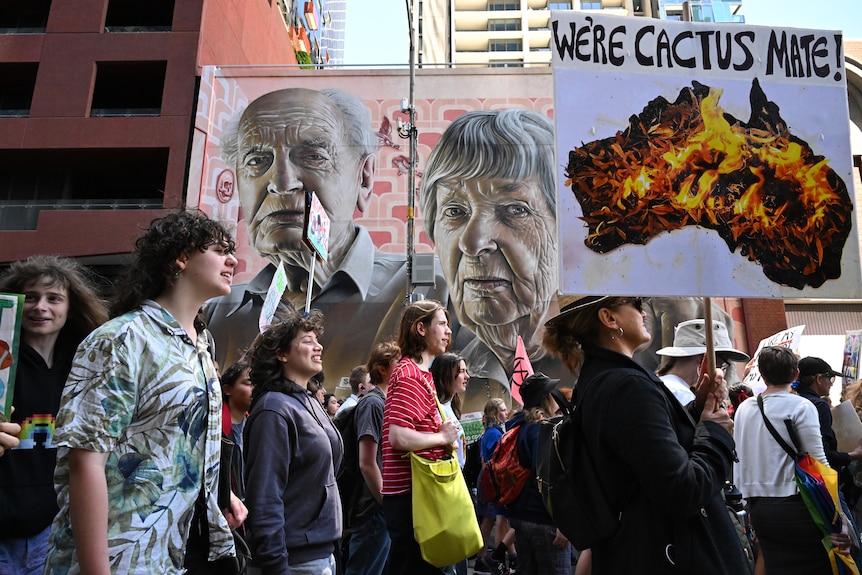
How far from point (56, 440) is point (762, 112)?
3.22 metres

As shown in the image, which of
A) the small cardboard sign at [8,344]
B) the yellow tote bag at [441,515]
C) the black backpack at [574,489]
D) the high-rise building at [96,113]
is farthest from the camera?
the high-rise building at [96,113]

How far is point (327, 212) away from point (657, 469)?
15.7 meters

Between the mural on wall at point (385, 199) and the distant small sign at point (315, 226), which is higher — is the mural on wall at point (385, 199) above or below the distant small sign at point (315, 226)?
above

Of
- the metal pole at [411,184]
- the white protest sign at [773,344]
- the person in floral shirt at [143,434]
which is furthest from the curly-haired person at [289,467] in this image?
the metal pole at [411,184]

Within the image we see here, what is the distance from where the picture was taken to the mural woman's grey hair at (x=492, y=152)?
653 inches

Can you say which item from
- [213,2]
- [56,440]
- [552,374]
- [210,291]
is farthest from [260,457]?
[213,2]

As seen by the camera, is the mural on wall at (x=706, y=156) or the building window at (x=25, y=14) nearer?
the mural on wall at (x=706, y=156)

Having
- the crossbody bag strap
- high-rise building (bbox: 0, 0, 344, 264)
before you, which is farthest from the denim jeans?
high-rise building (bbox: 0, 0, 344, 264)

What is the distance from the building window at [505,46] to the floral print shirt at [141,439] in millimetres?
57069

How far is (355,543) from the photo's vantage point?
4.07 metres

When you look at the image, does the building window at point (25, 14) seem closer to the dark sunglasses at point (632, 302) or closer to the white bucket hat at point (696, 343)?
the white bucket hat at point (696, 343)

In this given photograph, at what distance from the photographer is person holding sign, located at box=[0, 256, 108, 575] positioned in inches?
97.4

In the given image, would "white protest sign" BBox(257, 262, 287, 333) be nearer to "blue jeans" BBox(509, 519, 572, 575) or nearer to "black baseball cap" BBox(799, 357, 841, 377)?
"blue jeans" BBox(509, 519, 572, 575)

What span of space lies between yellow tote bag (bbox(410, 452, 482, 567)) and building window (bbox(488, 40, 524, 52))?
56.1m
